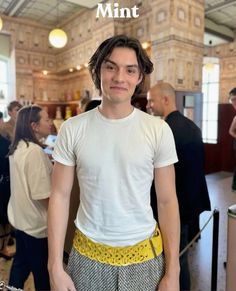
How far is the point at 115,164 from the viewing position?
0.94 meters

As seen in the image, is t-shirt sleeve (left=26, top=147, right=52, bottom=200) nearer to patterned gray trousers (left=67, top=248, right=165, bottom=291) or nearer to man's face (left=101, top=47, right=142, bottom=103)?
patterned gray trousers (left=67, top=248, right=165, bottom=291)

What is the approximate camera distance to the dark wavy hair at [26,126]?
1658 millimetres

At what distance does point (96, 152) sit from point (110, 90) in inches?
8.5

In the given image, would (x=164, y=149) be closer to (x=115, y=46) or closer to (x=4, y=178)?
(x=115, y=46)

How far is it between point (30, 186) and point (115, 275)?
787 mm

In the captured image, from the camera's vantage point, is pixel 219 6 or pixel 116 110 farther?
pixel 219 6

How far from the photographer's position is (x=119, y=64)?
0.94 meters

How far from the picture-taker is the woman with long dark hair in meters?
1.53

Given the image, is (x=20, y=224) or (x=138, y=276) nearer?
(x=138, y=276)

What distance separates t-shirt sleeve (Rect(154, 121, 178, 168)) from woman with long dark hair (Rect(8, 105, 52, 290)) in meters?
0.78

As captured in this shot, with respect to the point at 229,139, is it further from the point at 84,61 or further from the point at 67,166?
the point at 67,166

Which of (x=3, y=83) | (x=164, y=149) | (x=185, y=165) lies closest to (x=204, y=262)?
(x=185, y=165)

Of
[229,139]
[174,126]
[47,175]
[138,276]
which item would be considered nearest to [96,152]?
[138,276]

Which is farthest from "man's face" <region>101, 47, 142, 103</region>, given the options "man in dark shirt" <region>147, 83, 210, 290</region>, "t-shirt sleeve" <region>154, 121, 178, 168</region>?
"man in dark shirt" <region>147, 83, 210, 290</region>
